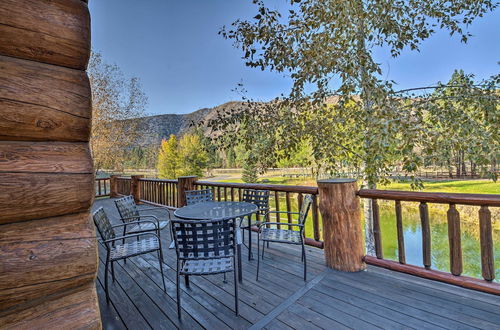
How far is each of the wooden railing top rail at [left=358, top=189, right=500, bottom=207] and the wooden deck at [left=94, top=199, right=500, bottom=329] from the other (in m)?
0.80

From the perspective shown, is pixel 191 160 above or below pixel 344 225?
above

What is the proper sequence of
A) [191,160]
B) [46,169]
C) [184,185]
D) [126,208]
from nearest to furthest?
[46,169] → [126,208] → [184,185] → [191,160]

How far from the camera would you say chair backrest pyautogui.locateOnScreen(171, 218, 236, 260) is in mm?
1829

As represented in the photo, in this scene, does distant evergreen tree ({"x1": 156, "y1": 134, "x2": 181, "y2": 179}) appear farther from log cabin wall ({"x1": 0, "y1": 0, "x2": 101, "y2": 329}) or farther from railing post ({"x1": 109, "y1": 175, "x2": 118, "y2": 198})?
log cabin wall ({"x1": 0, "y1": 0, "x2": 101, "y2": 329})

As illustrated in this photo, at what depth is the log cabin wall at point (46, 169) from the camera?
911 mm

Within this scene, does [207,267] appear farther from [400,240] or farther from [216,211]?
[400,240]

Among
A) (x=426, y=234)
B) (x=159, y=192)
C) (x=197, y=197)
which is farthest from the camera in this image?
(x=159, y=192)

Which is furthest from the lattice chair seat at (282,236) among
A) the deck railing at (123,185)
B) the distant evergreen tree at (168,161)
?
the distant evergreen tree at (168,161)

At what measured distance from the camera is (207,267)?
1.94 meters

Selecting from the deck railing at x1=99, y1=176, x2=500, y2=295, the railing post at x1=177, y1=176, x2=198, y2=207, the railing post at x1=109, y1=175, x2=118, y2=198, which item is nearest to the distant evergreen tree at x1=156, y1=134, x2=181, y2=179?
the railing post at x1=109, y1=175, x2=118, y2=198

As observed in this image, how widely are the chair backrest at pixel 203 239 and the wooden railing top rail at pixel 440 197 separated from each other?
5.00ft

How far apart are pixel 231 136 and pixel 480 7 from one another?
187 inches

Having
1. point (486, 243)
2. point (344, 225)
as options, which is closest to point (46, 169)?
point (344, 225)

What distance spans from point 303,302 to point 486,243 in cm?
158
